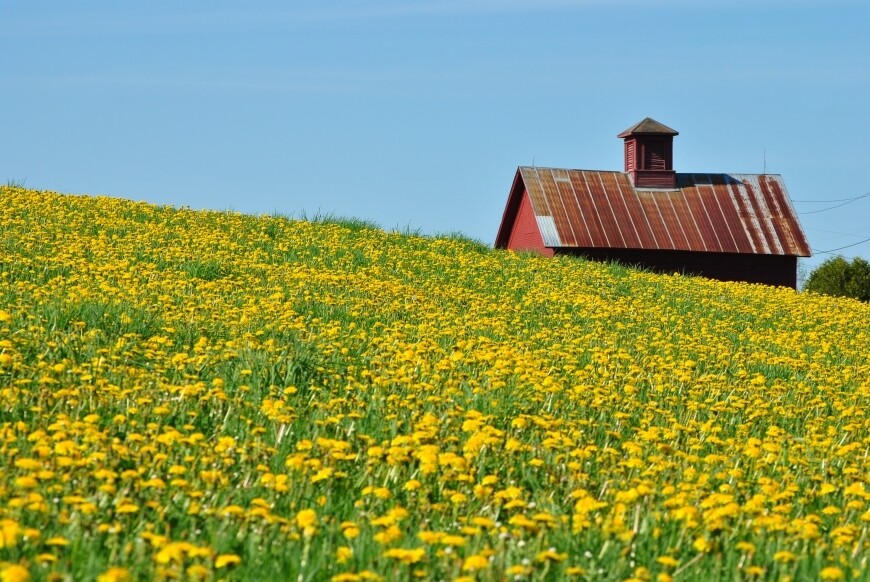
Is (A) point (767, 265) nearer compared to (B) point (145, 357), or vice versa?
(B) point (145, 357)

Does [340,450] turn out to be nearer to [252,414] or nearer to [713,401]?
[252,414]

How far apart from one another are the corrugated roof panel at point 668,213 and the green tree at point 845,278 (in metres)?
3.11

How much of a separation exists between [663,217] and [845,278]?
302 inches

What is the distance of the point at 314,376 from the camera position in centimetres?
Result: 788

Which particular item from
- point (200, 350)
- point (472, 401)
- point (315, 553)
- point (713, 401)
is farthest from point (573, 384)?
point (315, 553)

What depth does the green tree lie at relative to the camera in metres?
37.9

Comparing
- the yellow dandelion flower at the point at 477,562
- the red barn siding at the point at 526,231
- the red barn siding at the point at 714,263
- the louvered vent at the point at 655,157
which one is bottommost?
the yellow dandelion flower at the point at 477,562

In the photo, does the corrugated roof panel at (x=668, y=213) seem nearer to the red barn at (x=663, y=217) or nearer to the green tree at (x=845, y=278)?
the red barn at (x=663, y=217)

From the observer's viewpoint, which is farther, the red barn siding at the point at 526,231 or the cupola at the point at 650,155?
the cupola at the point at 650,155

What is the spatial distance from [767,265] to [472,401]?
30856 mm

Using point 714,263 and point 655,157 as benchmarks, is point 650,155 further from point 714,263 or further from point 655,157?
point 714,263

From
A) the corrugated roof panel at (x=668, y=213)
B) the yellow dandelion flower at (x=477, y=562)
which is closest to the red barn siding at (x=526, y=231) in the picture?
the corrugated roof panel at (x=668, y=213)

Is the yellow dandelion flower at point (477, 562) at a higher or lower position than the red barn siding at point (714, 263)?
lower

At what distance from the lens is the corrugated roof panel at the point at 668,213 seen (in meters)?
34.8
